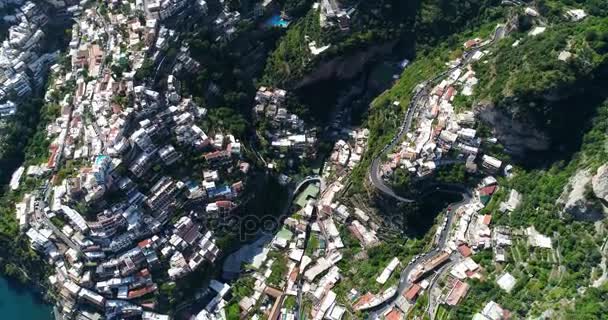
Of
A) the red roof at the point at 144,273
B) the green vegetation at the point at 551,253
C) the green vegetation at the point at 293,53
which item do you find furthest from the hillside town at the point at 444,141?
the red roof at the point at 144,273

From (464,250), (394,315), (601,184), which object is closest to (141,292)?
(394,315)

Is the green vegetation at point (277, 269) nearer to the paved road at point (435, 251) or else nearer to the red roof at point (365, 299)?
the red roof at point (365, 299)

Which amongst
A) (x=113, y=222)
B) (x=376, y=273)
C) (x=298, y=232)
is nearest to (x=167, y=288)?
(x=113, y=222)

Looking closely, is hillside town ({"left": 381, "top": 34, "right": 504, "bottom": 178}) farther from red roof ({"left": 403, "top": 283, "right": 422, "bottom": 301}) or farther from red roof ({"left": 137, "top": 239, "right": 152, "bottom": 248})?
red roof ({"left": 137, "top": 239, "right": 152, "bottom": 248})

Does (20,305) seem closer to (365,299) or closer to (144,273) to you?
(144,273)

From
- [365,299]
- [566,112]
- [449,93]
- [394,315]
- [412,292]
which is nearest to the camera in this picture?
[394,315]

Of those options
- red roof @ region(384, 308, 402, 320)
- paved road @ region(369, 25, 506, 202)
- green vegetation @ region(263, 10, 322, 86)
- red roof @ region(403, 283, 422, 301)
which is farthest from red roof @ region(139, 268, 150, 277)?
red roof @ region(403, 283, 422, 301)

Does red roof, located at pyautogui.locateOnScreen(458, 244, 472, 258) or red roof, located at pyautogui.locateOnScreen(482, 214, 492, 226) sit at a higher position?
red roof, located at pyautogui.locateOnScreen(482, 214, 492, 226)
